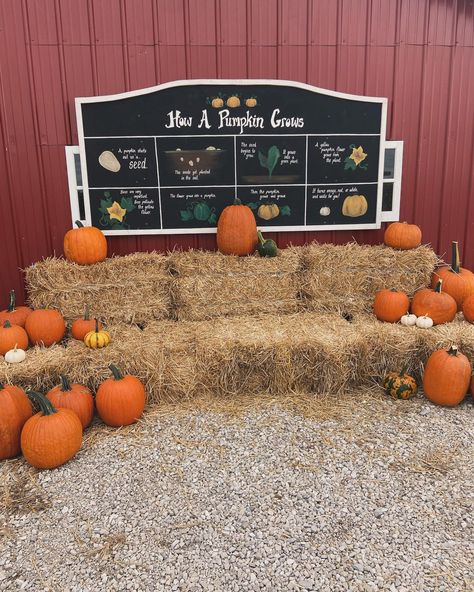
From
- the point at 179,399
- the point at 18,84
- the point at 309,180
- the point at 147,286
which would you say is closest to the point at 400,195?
the point at 309,180

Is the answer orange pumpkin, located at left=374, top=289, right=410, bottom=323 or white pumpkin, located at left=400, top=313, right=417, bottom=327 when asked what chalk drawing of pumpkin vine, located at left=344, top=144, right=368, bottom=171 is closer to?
orange pumpkin, located at left=374, top=289, right=410, bottom=323

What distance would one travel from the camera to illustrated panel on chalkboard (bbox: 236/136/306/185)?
15.1ft

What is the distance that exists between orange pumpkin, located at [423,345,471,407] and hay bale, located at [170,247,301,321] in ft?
4.57

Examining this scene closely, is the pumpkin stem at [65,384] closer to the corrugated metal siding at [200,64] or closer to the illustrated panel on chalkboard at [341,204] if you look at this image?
the corrugated metal siding at [200,64]

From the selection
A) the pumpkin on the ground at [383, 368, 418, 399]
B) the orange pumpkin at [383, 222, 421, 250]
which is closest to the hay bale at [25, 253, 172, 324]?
the pumpkin on the ground at [383, 368, 418, 399]

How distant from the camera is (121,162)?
452 cm

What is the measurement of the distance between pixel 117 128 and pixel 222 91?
3.52 feet

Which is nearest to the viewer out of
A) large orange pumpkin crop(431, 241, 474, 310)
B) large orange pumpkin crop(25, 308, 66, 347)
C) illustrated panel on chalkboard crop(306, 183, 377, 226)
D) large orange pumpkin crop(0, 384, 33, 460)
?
large orange pumpkin crop(0, 384, 33, 460)

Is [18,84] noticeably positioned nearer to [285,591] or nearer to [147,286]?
[147,286]

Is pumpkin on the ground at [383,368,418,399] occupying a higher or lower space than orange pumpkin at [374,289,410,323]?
lower

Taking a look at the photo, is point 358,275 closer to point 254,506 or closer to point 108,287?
point 108,287

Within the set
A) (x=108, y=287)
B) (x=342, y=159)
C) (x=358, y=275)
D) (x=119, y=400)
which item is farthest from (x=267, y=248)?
(x=119, y=400)

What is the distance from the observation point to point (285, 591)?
2.10 metres

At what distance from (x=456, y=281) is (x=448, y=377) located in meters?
1.23
